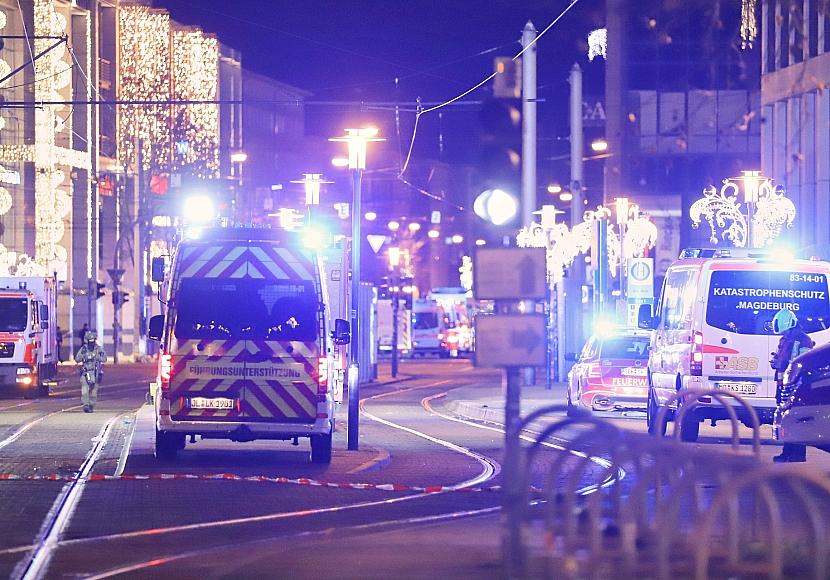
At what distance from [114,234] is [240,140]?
22.6m

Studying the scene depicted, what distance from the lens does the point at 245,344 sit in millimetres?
21250

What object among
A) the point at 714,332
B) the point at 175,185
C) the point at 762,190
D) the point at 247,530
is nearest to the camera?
the point at 247,530

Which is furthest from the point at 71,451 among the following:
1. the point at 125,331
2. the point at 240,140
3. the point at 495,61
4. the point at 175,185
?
the point at 240,140

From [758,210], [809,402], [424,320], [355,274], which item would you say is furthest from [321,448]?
[424,320]

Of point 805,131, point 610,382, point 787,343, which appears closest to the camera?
point 787,343

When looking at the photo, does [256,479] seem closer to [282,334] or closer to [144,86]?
[282,334]

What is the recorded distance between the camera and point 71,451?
915 inches

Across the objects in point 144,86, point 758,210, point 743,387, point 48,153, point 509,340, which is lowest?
point 743,387

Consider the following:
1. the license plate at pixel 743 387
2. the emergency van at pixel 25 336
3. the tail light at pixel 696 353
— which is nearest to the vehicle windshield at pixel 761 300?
the tail light at pixel 696 353

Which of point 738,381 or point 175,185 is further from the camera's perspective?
point 175,185

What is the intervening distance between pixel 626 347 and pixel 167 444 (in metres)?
12.3

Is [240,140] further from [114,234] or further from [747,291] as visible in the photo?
[747,291]

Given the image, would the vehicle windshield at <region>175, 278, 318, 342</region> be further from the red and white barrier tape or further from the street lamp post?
the red and white barrier tape

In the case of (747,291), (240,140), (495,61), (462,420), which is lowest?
(462,420)
